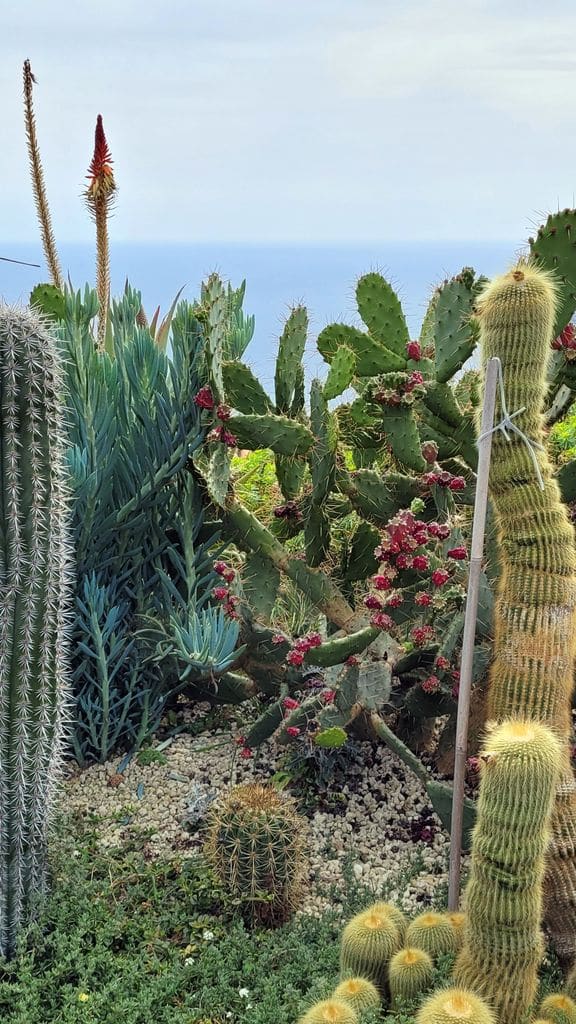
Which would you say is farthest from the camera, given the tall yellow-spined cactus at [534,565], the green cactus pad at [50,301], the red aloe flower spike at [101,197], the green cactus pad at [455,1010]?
the red aloe flower spike at [101,197]

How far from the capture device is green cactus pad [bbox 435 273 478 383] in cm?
461

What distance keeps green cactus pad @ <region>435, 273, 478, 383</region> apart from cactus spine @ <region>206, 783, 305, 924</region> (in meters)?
2.01

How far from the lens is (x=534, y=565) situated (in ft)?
10.8

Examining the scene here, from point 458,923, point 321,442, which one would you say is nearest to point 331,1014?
point 458,923

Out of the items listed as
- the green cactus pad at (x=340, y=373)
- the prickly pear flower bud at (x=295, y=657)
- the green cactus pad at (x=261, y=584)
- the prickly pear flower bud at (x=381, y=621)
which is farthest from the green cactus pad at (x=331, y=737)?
the green cactus pad at (x=340, y=373)

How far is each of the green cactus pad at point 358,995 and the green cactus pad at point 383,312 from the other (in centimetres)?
270

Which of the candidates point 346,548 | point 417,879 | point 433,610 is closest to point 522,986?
point 417,879

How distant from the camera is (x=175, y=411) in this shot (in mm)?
4664

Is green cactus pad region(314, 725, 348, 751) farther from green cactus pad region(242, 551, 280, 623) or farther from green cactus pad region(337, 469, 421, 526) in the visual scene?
green cactus pad region(337, 469, 421, 526)

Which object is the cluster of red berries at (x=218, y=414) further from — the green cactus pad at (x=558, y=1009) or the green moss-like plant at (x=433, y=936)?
the green cactus pad at (x=558, y=1009)

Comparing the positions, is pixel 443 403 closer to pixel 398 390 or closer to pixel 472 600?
pixel 398 390

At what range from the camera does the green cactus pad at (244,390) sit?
457 cm

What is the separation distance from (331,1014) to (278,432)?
2309mm

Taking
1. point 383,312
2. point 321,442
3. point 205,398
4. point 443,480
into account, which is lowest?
point 443,480
